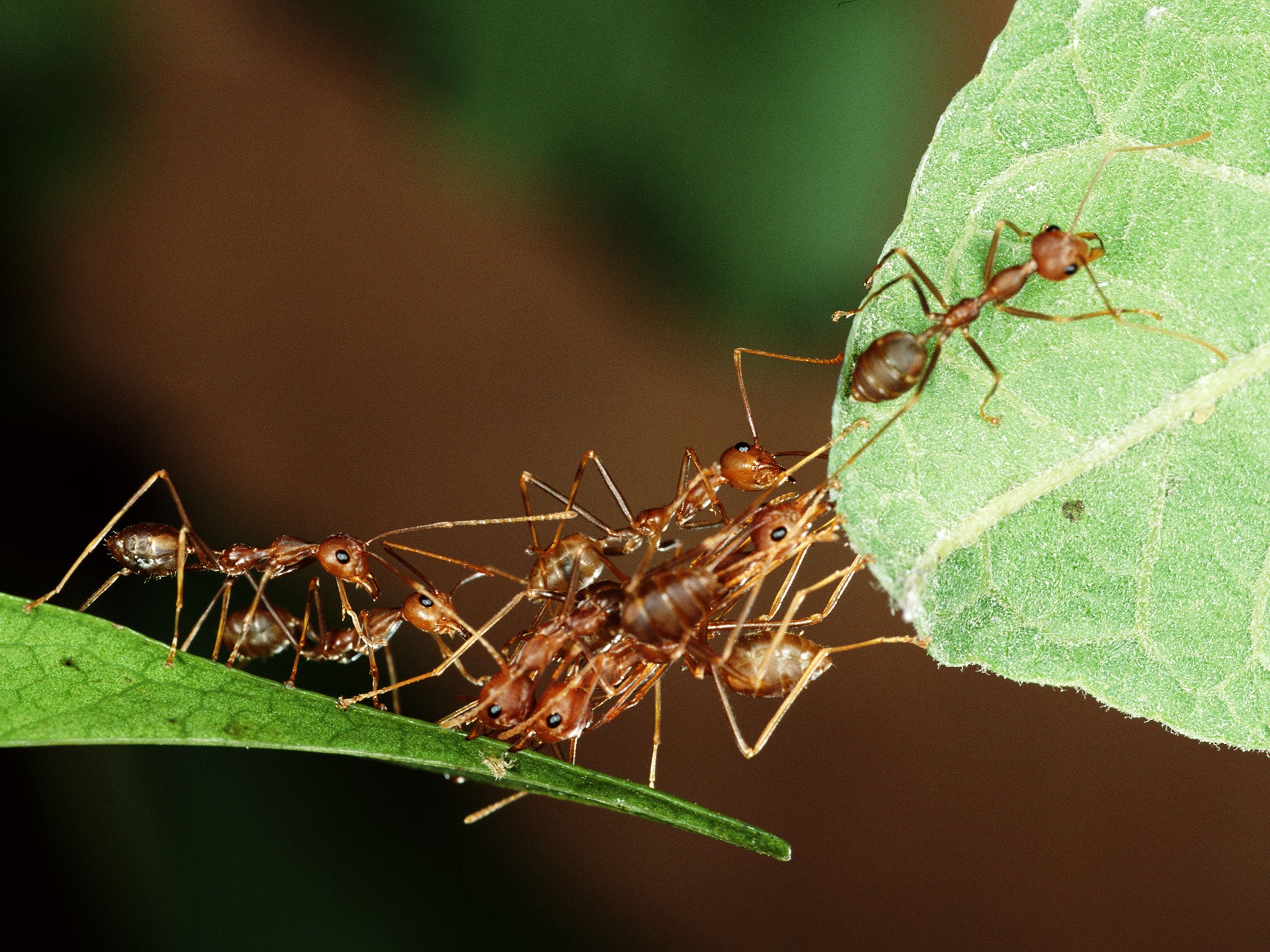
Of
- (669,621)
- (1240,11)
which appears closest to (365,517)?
(669,621)

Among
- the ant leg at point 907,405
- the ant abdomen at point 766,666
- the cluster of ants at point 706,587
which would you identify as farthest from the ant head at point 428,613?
the ant leg at point 907,405

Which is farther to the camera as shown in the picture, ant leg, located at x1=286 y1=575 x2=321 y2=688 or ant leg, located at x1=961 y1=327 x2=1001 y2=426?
ant leg, located at x1=286 y1=575 x2=321 y2=688

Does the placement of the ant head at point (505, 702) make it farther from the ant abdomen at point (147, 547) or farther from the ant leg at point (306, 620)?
the ant abdomen at point (147, 547)

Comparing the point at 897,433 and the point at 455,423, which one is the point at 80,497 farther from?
the point at 897,433

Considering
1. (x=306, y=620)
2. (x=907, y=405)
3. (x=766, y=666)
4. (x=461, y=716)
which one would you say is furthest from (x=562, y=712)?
(x=306, y=620)

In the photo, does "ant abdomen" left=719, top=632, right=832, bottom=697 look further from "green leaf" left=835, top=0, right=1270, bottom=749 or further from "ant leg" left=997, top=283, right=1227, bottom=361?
"ant leg" left=997, top=283, right=1227, bottom=361

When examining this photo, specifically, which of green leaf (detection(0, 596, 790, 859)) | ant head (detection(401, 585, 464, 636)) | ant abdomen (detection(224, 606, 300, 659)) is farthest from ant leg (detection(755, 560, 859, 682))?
ant abdomen (detection(224, 606, 300, 659))
